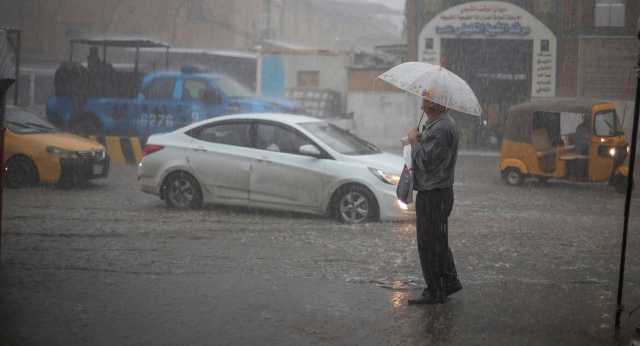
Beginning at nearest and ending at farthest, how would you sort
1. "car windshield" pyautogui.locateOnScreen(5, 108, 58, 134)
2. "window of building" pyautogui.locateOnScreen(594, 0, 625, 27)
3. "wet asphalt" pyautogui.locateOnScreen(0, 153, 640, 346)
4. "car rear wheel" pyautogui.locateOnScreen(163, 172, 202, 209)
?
"wet asphalt" pyautogui.locateOnScreen(0, 153, 640, 346)
"car rear wheel" pyautogui.locateOnScreen(163, 172, 202, 209)
"car windshield" pyautogui.locateOnScreen(5, 108, 58, 134)
"window of building" pyautogui.locateOnScreen(594, 0, 625, 27)

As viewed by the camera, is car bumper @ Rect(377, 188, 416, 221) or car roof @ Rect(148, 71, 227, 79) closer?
car bumper @ Rect(377, 188, 416, 221)

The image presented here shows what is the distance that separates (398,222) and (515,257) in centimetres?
245

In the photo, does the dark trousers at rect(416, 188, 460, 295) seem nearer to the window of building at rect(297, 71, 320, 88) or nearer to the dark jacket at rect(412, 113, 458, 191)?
the dark jacket at rect(412, 113, 458, 191)

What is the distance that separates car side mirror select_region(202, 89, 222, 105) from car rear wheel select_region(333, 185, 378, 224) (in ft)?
27.5

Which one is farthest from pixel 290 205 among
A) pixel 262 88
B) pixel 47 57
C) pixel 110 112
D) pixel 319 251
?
pixel 47 57

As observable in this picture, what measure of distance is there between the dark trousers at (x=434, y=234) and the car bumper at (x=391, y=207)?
4.12 metres

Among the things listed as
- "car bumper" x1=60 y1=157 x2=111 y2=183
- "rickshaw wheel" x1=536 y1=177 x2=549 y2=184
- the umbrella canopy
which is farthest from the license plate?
the umbrella canopy

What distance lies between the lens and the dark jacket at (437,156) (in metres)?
6.34

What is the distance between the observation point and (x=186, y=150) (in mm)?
11719

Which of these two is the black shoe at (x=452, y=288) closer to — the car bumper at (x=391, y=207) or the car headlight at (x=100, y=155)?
the car bumper at (x=391, y=207)

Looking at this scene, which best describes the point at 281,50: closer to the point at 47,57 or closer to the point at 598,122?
the point at 47,57

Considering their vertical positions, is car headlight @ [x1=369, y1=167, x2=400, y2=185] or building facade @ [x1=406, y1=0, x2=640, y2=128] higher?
building facade @ [x1=406, y1=0, x2=640, y2=128]

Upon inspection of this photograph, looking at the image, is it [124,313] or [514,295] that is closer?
[124,313]

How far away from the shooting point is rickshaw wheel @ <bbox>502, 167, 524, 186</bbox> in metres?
16.7
